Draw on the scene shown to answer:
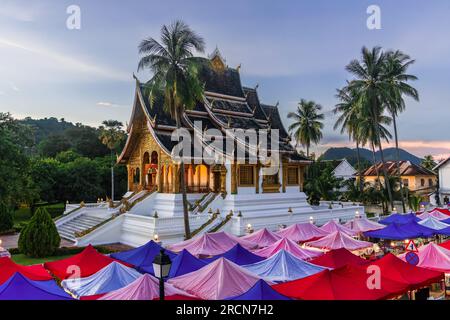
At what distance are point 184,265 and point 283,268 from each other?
3036mm

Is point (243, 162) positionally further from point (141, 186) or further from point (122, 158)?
point (122, 158)

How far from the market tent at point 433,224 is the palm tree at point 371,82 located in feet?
38.1

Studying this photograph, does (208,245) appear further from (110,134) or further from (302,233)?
(110,134)

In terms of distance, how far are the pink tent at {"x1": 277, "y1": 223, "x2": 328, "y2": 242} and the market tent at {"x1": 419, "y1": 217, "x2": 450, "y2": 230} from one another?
6.31 metres

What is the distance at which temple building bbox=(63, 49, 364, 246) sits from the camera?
21.6 metres

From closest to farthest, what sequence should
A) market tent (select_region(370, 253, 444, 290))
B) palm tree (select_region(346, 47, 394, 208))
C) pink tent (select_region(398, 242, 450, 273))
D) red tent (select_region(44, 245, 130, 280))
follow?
market tent (select_region(370, 253, 444, 290)) < red tent (select_region(44, 245, 130, 280)) < pink tent (select_region(398, 242, 450, 273)) < palm tree (select_region(346, 47, 394, 208))

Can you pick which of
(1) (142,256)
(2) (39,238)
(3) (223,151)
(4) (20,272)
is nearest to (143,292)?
(4) (20,272)

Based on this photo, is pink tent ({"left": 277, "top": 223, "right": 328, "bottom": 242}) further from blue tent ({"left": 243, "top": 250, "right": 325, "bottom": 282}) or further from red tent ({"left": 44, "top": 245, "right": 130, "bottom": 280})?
red tent ({"left": 44, "top": 245, "right": 130, "bottom": 280})

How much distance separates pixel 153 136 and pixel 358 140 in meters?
24.1

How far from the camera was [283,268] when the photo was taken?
11.4m

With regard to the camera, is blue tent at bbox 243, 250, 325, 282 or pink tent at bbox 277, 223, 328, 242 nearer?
blue tent at bbox 243, 250, 325, 282

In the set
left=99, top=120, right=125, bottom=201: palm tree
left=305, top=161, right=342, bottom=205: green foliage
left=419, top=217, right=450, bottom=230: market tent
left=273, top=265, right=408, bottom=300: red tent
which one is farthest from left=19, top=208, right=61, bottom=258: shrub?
left=99, top=120, right=125, bottom=201: palm tree

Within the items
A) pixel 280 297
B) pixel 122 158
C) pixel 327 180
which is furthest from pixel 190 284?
pixel 327 180

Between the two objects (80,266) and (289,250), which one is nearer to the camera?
(80,266)
